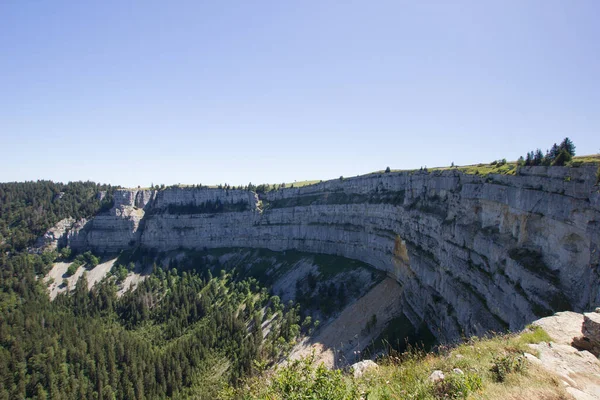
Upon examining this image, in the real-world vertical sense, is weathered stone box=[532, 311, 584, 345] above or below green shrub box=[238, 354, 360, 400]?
below

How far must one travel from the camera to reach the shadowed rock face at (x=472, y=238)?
2175 centimetres

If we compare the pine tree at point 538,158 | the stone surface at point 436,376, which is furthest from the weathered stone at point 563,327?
the pine tree at point 538,158

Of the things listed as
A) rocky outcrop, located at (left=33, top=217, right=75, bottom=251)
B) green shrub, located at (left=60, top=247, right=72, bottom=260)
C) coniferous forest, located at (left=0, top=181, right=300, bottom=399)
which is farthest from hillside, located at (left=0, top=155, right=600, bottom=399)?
green shrub, located at (left=60, top=247, right=72, bottom=260)

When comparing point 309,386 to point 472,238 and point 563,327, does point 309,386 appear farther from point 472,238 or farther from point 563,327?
point 472,238

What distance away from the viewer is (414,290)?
1957 inches

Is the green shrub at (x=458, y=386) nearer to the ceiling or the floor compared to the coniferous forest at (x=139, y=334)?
nearer to the ceiling

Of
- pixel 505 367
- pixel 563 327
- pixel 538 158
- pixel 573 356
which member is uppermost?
pixel 538 158

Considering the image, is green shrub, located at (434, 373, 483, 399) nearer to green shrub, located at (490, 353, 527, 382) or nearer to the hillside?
the hillside

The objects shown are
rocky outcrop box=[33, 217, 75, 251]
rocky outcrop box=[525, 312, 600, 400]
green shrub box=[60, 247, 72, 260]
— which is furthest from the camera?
rocky outcrop box=[33, 217, 75, 251]

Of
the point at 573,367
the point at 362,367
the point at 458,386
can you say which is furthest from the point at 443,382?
the point at 573,367

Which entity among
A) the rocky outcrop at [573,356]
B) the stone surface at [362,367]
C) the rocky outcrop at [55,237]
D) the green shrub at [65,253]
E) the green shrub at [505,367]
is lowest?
the green shrub at [65,253]

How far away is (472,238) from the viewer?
112 ft

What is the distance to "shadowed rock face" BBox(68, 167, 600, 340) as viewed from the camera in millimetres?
21750

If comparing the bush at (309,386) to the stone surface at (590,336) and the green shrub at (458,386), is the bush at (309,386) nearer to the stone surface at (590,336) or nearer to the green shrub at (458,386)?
the green shrub at (458,386)
